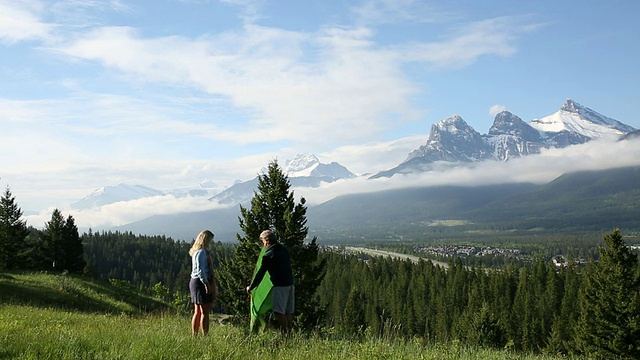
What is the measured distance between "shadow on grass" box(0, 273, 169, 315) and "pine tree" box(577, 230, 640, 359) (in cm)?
3224

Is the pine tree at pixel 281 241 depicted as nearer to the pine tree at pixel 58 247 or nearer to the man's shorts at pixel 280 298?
the man's shorts at pixel 280 298

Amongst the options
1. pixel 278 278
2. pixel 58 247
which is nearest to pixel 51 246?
pixel 58 247

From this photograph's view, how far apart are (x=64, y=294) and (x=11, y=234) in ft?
115

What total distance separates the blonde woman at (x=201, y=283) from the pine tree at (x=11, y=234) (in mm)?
49268

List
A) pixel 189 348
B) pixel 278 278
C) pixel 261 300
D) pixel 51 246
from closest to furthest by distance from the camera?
pixel 189 348
pixel 261 300
pixel 278 278
pixel 51 246

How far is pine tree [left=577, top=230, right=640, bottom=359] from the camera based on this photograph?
3325 cm

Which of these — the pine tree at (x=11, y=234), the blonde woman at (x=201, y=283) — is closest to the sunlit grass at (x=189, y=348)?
the blonde woman at (x=201, y=283)

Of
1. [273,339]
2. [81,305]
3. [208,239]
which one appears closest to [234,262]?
[81,305]

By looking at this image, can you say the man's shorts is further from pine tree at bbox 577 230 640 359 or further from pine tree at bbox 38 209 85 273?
pine tree at bbox 38 209 85 273

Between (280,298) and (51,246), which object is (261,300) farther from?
(51,246)

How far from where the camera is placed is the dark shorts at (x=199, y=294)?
988 centimetres

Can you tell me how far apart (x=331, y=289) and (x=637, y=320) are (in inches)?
3445

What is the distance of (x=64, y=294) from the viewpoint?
960 inches

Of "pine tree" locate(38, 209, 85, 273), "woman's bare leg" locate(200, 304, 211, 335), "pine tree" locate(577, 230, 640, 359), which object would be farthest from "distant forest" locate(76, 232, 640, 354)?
"woman's bare leg" locate(200, 304, 211, 335)
